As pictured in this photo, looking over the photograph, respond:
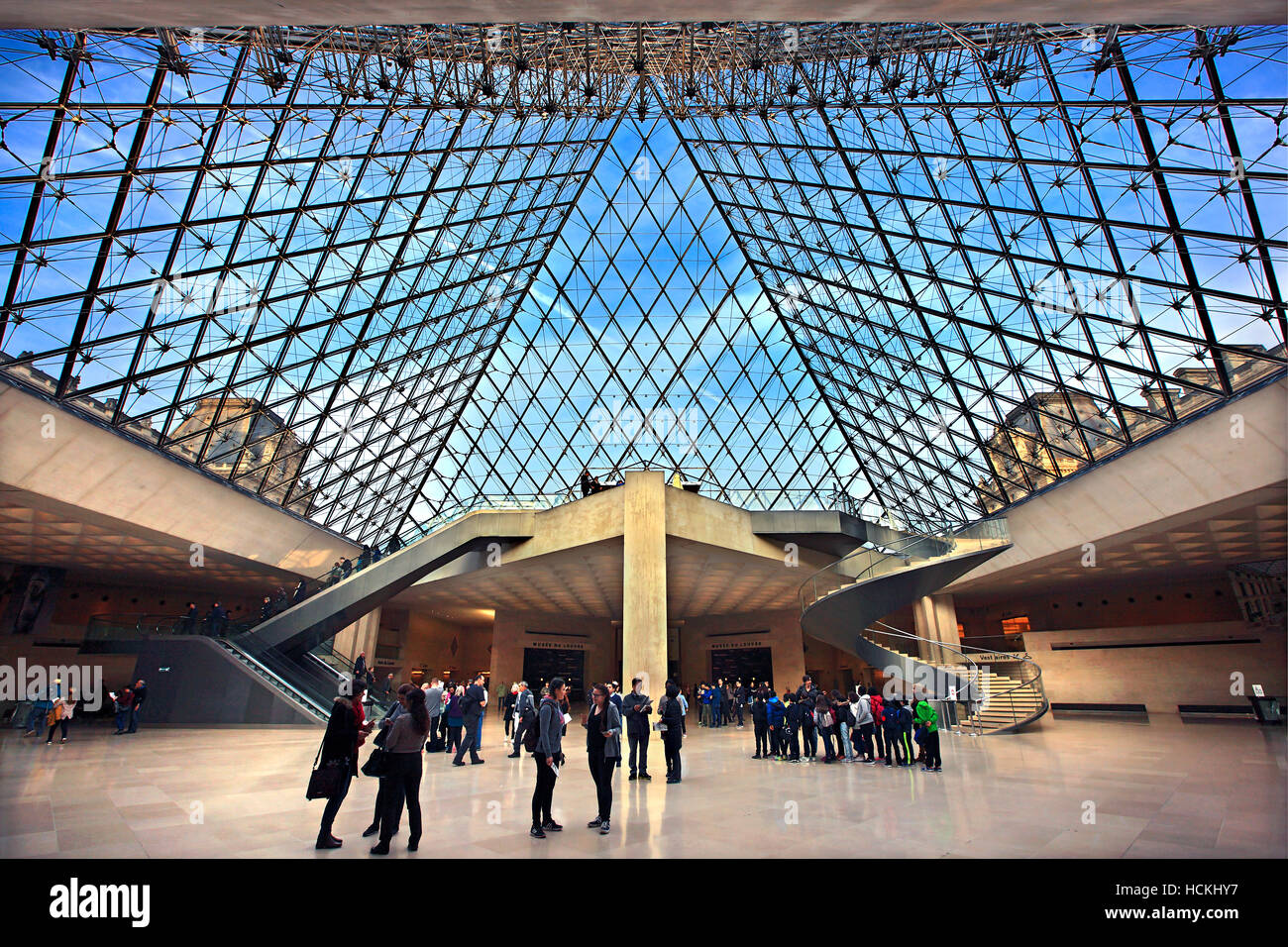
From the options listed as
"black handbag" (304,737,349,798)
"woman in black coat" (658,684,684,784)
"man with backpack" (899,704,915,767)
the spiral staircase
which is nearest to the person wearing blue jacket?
"man with backpack" (899,704,915,767)

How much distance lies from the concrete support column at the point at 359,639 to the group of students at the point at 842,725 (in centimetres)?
2497

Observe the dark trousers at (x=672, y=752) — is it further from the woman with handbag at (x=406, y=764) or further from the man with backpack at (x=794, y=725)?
the woman with handbag at (x=406, y=764)

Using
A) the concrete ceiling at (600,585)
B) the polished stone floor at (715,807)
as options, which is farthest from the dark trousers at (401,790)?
the concrete ceiling at (600,585)

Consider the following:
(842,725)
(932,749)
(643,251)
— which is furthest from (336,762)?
(643,251)

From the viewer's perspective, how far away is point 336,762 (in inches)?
217

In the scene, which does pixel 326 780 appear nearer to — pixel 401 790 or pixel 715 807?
pixel 401 790

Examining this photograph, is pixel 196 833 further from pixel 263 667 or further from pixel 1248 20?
pixel 263 667

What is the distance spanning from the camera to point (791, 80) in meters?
23.6

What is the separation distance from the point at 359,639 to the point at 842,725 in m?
27.3

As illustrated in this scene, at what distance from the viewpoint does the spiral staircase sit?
18.7m

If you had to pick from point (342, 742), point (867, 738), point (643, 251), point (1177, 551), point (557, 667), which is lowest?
point (557, 667)
